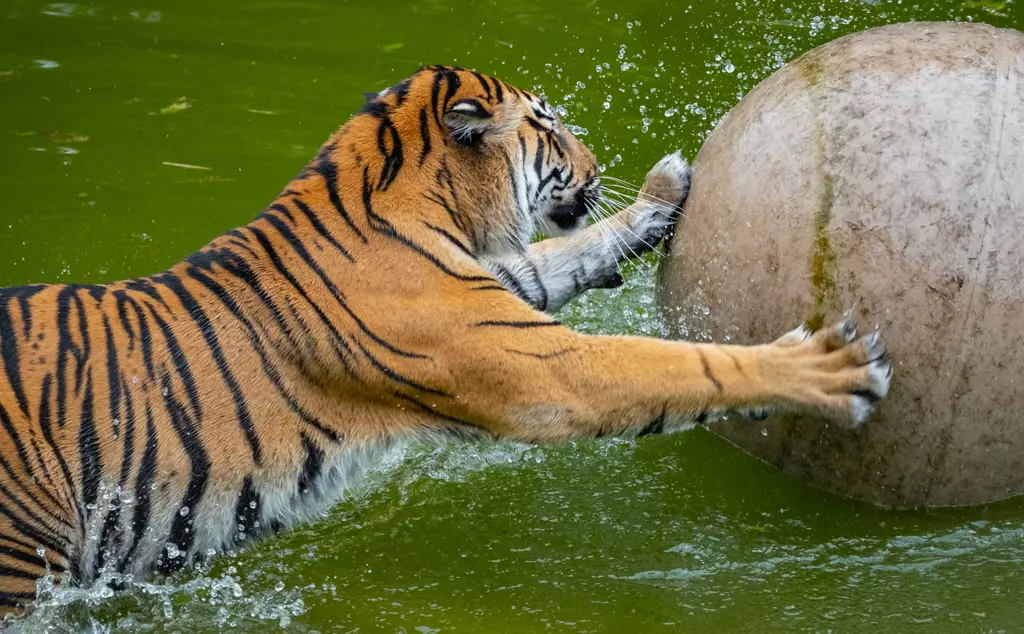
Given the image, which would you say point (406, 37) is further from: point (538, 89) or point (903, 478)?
point (903, 478)

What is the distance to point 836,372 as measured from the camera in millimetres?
3730

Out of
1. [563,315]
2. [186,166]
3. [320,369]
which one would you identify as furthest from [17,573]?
[186,166]

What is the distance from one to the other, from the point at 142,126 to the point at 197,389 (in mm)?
3771

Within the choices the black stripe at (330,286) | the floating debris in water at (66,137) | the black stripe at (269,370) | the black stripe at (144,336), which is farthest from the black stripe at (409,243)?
the floating debris in water at (66,137)

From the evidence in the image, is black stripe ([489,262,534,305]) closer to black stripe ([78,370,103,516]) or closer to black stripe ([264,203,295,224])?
black stripe ([264,203,295,224])

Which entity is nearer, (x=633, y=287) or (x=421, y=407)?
(x=421, y=407)

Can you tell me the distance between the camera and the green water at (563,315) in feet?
12.8

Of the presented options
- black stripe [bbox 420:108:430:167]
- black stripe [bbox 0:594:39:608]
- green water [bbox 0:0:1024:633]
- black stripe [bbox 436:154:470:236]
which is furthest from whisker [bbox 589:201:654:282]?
black stripe [bbox 0:594:39:608]

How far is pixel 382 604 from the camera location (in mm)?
3980

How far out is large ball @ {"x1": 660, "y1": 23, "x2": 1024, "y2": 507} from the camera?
3.66 metres

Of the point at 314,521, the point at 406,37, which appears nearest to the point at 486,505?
the point at 314,521

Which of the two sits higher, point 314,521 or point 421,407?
point 421,407

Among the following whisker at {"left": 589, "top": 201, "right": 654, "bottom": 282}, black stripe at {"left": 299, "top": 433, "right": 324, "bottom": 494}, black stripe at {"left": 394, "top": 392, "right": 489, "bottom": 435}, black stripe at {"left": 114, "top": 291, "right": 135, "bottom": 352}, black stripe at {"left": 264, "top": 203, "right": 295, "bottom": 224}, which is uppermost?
black stripe at {"left": 264, "top": 203, "right": 295, "bottom": 224}

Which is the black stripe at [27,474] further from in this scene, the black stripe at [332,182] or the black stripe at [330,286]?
the black stripe at [332,182]
